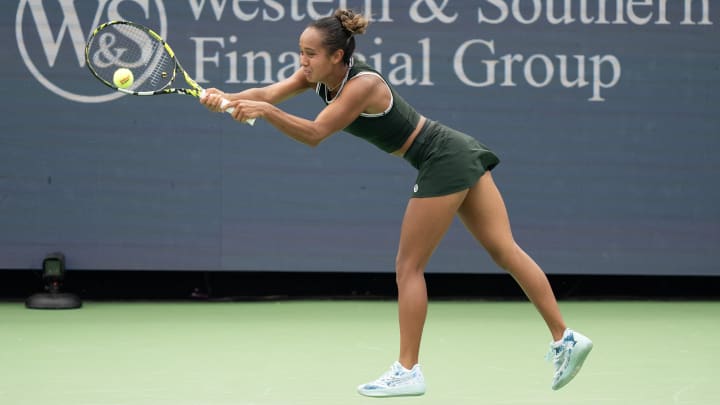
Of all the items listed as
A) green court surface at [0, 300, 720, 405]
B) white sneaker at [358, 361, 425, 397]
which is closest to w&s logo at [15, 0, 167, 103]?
green court surface at [0, 300, 720, 405]

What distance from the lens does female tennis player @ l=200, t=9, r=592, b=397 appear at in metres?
4.14

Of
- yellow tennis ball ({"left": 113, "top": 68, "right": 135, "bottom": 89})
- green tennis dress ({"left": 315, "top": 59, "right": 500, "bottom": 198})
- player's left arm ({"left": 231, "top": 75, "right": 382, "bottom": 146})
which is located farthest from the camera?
yellow tennis ball ({"left": 113, "top": 68, "right": 135, "bottom": 89})

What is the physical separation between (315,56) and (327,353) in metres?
1.95

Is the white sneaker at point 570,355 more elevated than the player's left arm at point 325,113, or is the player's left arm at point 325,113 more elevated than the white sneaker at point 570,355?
the player's left arm at point 325,113

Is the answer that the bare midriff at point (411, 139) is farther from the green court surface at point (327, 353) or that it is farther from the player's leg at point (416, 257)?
the green court surface at point (327, 353)

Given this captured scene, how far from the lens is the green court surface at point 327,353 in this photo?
183 inches

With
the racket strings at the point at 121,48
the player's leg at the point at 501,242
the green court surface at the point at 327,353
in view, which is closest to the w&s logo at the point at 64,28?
the racket strings at the point at 121,48

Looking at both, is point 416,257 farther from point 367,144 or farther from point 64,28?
point 64,28

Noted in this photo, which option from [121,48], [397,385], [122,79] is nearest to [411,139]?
[397,385]

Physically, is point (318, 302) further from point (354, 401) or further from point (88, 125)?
point (354, 401)

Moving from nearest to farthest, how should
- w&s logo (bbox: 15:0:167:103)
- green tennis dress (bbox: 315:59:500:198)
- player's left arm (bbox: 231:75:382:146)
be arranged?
player's left arm (bbox: 231:75:382:146) < green tennis dress (bbox: 315:59:500:198) < w&s logo (bbox: 15:0:167:103)

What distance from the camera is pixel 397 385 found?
4176 millimetres

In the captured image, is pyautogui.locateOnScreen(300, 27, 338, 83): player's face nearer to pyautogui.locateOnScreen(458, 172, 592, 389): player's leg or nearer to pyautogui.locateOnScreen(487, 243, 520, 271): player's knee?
pyautogui.locateOnScreen(458, 172, 592, 389): player's leg

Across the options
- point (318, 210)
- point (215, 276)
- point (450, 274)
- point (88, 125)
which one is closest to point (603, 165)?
point (450, 274)
